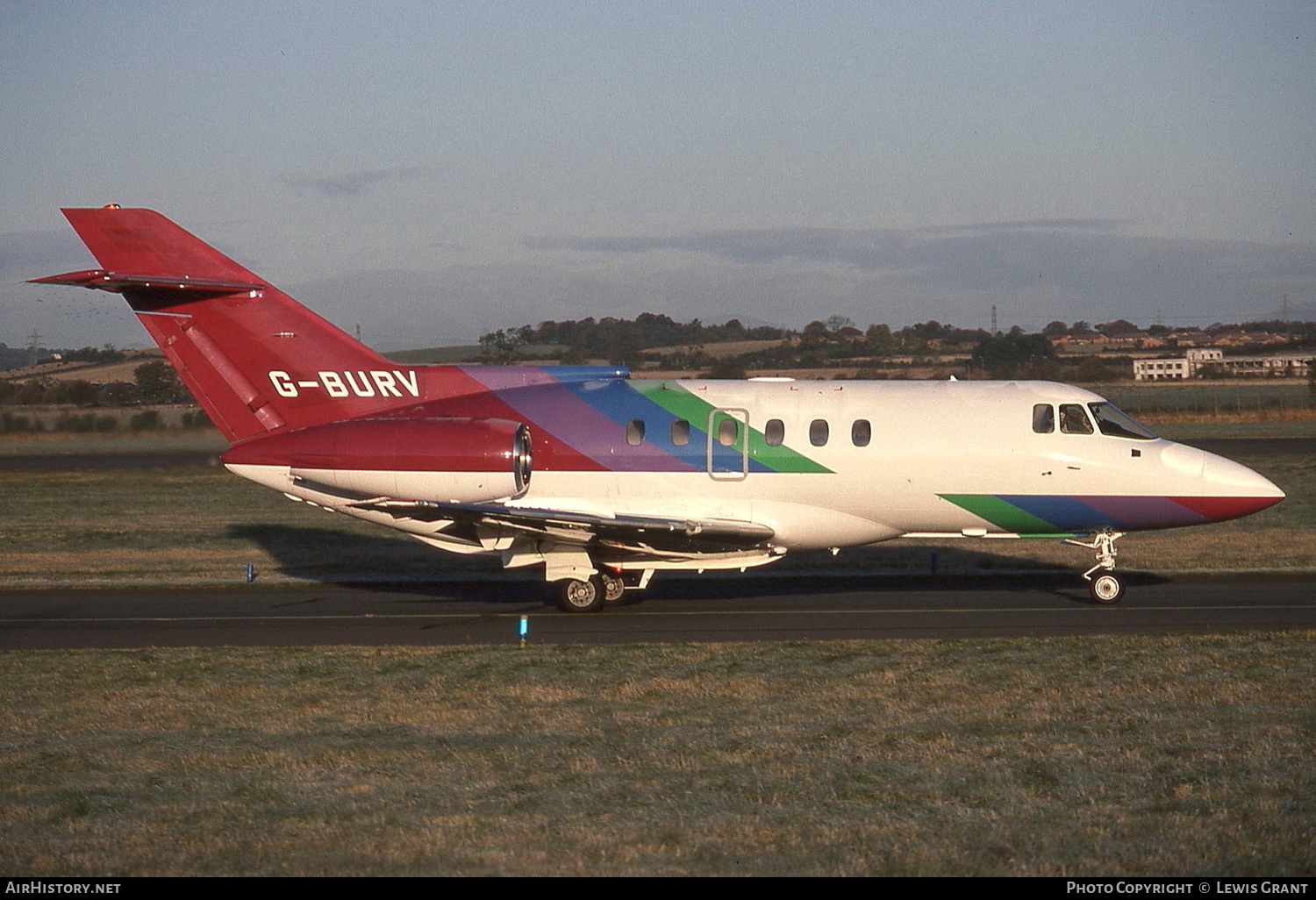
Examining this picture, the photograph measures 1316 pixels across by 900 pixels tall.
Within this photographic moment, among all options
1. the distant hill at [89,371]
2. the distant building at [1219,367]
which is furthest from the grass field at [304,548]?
the distant building at [1219,367]

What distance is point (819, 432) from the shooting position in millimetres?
18172

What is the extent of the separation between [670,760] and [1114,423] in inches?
422

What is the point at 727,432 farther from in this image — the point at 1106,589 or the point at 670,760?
the point at 670,760

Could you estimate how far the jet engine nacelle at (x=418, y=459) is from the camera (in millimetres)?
17594

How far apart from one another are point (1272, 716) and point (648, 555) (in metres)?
8.86

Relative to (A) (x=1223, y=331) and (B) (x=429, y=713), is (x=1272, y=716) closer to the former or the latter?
(B) (x=429, y=713)

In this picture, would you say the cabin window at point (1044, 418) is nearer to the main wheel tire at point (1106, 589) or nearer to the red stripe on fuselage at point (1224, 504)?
the red stripe on fuselage at point (1224, 504)

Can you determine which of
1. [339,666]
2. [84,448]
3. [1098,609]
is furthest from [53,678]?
[84,448]

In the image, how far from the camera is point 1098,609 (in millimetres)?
17703

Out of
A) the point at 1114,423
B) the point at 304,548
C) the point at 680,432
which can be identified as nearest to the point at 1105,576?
the point at 1114,423

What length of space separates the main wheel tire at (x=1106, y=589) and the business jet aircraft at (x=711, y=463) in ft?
0.07

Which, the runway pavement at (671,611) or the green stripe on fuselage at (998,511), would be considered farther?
the green stripe on fuselage at (998,511)

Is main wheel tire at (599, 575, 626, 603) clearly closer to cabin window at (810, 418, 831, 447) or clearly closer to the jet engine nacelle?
the jet engine nacelle

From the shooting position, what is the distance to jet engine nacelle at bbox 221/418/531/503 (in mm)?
17594
